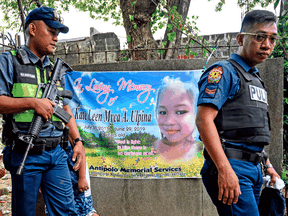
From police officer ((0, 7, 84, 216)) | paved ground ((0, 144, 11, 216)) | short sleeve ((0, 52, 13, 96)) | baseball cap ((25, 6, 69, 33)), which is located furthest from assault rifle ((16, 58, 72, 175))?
paved ground ((0, 144, 11, 216))

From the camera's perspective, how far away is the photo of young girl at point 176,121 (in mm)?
3461

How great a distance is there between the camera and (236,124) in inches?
65.6

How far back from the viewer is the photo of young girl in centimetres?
346

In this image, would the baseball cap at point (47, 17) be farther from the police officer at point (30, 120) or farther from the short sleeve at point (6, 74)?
the short sleeve at point (6, 74)

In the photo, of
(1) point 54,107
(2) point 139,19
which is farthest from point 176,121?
(2) point 139,19

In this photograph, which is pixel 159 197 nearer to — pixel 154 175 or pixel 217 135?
pixel 154 175

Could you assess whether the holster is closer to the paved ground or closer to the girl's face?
the girl's face

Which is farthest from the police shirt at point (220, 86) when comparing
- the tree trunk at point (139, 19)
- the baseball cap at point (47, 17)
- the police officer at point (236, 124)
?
the tree trunk at point (139, 19)

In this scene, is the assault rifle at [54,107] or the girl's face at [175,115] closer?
the assault rifle at [54,107]

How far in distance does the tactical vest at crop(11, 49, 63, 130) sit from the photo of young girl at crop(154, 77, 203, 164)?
1709 mm

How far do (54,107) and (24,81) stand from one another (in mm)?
296

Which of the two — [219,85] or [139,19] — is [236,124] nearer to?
[219,85]

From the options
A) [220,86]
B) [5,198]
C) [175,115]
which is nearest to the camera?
[220,86]

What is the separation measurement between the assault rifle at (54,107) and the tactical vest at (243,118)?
1236 mm
